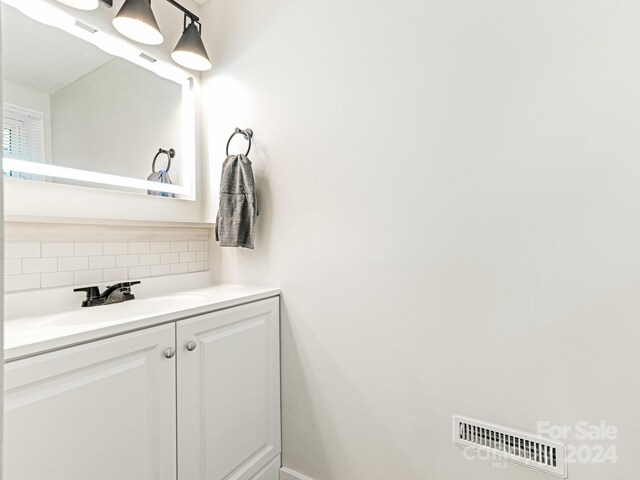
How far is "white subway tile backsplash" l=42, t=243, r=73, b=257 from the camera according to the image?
52.2 inches

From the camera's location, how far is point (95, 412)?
38.1 inches

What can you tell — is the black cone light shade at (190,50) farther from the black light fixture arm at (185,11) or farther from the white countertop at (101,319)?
the white countertop at (101,319)

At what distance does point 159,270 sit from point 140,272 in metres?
0.10

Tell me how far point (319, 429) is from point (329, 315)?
51 cm

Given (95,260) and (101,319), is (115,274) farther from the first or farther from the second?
(101,319)

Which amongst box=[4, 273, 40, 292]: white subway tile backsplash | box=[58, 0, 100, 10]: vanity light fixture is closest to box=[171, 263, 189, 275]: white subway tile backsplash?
box=[4, 273, 40, 292]: white subway tile backsplash

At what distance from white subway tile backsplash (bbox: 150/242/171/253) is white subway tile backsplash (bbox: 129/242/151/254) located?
0.07 ft

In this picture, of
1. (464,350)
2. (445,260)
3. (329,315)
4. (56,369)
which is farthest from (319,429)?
(56,369)

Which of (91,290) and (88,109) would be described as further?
(88,109)

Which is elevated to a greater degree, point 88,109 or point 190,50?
point 190,50

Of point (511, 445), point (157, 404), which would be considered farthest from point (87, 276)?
point (511, 445)

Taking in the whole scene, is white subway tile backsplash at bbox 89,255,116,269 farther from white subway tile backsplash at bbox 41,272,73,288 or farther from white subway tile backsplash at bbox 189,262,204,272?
white subway tile backsplash at bbox 189,262,204,272

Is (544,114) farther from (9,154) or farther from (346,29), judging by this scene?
(9,154)

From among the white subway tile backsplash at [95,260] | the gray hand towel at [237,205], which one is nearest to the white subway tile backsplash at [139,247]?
the white subway tile backsplash at [95,260]
